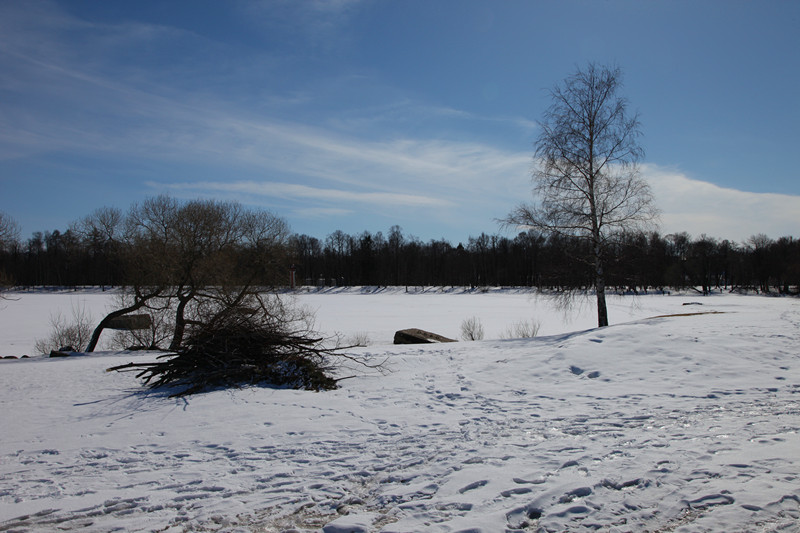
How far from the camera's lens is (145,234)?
20.5m

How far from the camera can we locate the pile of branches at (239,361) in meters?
9.16

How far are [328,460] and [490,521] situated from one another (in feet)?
7.14

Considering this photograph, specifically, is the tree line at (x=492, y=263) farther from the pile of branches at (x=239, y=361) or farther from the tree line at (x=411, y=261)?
the pile of branches at (x=239, y=361)

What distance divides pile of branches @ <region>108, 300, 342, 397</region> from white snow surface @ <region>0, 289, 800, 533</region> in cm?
59

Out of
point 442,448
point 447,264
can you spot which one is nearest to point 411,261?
point 447,264

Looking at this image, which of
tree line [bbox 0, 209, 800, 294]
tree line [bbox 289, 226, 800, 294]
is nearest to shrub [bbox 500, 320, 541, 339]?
tree line [bbox 0, 209, 800, 294]

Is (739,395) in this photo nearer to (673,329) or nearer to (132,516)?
(673,329)

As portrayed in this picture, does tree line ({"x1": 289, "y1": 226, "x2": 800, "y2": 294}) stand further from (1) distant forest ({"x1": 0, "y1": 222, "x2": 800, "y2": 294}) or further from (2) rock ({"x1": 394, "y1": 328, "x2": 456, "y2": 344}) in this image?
(2) rock ({"x1": 394, "y1": 328, "x2": 456, "y2": 344})

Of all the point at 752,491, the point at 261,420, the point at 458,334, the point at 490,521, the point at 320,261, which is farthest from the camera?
the point at 320,261

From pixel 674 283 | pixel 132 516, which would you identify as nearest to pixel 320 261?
pixel 674 283

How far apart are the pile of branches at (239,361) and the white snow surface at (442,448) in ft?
1.94

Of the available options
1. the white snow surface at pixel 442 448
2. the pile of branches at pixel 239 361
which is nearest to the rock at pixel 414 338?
the white snow surface at pixel 442 448

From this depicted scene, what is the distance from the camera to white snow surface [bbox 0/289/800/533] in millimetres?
3746

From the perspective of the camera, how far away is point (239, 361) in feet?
30.8
